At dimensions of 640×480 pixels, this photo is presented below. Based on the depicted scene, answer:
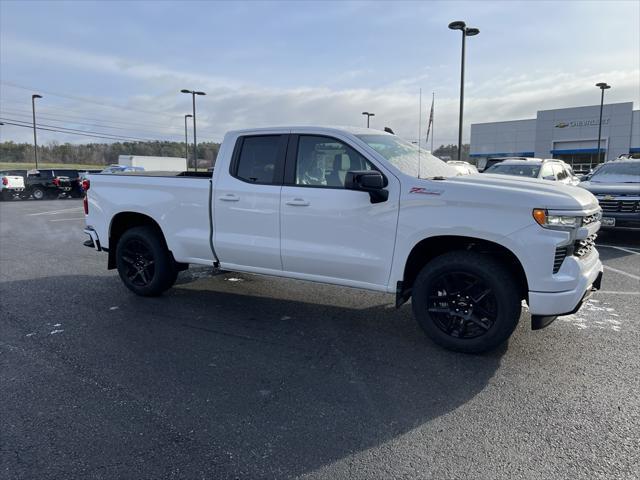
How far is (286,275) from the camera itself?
4828 mm

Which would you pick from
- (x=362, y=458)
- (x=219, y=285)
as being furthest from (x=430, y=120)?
(x=362, y=458)

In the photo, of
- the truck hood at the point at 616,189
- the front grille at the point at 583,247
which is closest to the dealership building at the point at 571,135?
the truck hood at the point at 616,189

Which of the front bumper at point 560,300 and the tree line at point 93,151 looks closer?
the front bumper at point 560,300

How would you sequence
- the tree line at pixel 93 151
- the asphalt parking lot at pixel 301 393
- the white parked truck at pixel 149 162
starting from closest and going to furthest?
the asphalt parking lot at pixel 301 393 → the white parked truck at pixel 149 162 → the tree line at pixel 93 151

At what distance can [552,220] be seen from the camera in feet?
11.9

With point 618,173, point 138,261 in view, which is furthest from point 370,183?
point 618,173

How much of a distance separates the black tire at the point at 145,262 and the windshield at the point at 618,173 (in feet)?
30.9

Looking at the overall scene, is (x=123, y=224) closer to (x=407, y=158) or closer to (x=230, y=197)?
(x=230, y=197)

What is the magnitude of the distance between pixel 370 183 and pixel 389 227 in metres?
0.46

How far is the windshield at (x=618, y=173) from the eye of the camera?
10172 mm

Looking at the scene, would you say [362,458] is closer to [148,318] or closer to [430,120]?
[148,318]

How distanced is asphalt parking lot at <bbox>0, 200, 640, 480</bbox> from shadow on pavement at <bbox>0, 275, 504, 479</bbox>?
0.01 metres

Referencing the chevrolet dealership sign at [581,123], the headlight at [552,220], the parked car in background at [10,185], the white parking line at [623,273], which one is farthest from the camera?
the chevrolet dealership sign at [581,123]

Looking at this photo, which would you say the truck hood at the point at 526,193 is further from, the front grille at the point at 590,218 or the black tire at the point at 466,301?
the black tire at the point at 466,301
